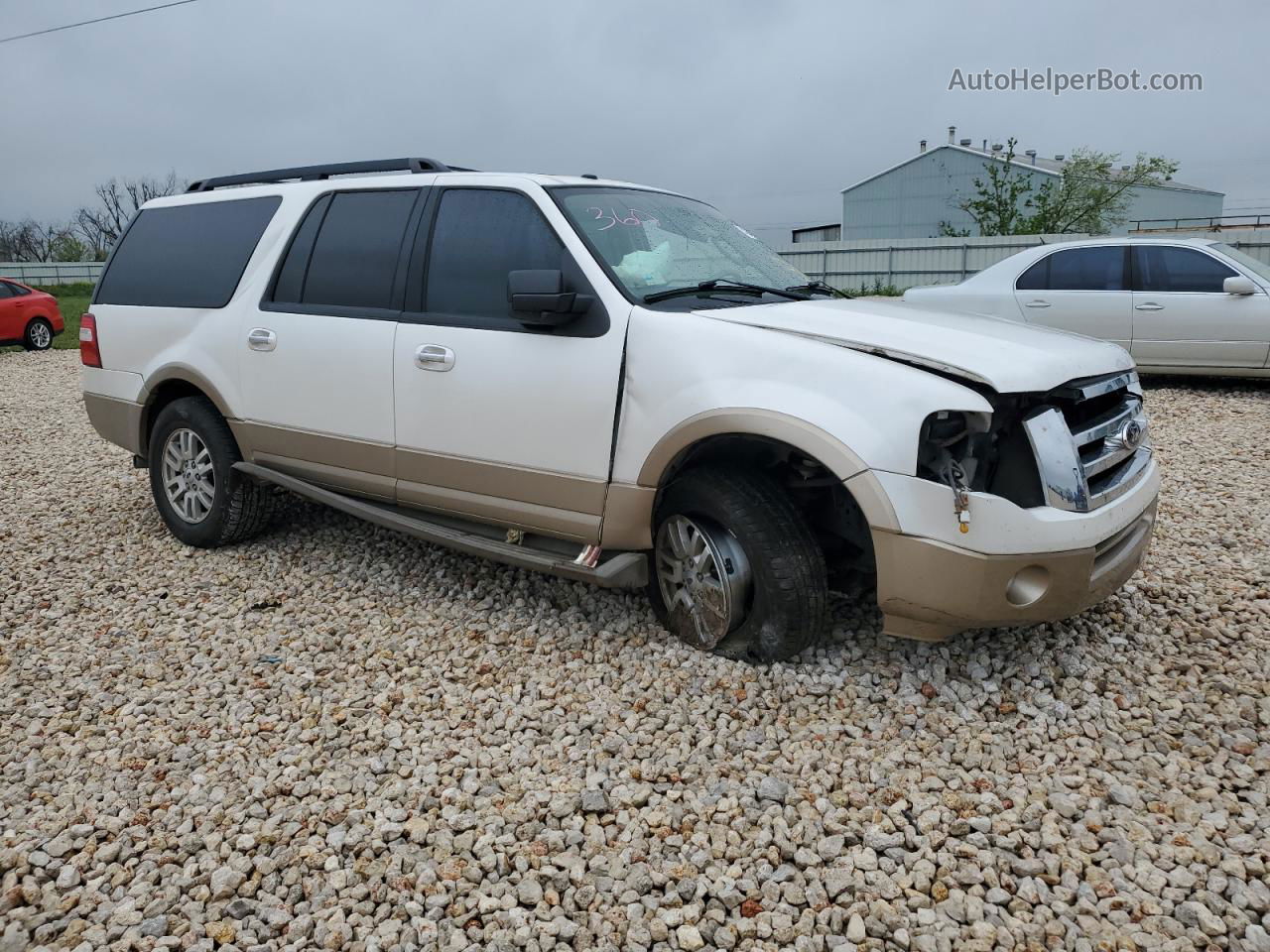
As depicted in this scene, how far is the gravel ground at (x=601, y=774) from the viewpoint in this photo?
2.41 m

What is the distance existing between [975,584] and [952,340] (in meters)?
0.84

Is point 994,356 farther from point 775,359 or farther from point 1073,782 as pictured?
point 1073,782

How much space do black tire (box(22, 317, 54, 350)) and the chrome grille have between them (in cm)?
2016

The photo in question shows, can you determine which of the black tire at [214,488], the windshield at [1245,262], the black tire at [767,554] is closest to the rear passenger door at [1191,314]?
the windshield at [1245,262]

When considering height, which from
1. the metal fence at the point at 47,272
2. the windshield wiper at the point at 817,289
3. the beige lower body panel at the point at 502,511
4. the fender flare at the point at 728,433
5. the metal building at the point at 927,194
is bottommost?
the beige lower body panel at the point at 502,511

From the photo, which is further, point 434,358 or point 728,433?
point 434,358

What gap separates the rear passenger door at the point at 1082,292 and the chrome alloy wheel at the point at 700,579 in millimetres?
7012

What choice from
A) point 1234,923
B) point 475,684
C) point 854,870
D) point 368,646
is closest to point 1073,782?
point 1234,923

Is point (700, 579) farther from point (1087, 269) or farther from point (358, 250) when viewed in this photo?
point (1087, 269)

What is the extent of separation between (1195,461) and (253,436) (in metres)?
6.23

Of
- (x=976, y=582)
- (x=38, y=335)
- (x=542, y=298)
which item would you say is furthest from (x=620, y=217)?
(x=38, y=335)

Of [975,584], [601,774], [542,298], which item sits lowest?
[601,774]

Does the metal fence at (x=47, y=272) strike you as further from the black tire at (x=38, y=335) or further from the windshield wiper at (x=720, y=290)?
the windshield wiper at (x=720, y=290)

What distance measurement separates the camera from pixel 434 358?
3.94 metres
